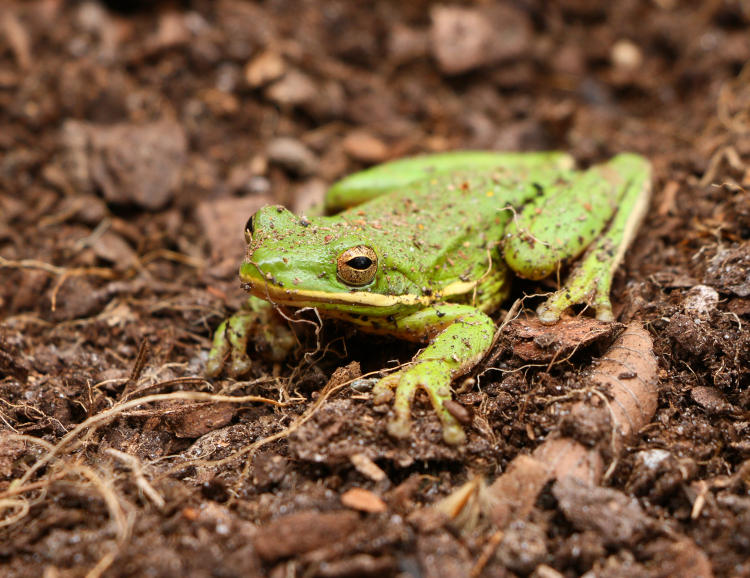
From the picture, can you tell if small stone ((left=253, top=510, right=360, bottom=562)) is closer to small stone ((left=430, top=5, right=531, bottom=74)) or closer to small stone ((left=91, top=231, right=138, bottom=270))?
small stone ((left=91, top=231, right=138, bottom=270))

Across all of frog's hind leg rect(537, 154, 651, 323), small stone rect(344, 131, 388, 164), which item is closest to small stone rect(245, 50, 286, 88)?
small stone rect(344, 131, 388, 164)

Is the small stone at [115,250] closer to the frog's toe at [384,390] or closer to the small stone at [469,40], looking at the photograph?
the frog's toe at [384,390]

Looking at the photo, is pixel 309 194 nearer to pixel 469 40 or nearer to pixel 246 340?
pixel 246 340

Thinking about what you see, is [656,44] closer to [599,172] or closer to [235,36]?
[599,172]

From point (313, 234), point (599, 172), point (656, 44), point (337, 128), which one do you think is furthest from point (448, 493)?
point (656, 44)

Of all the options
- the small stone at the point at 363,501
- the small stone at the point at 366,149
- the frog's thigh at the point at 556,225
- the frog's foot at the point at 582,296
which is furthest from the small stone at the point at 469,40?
the small stone at the point at 363,501

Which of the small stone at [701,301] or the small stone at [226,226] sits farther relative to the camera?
the small stone at [226,226]

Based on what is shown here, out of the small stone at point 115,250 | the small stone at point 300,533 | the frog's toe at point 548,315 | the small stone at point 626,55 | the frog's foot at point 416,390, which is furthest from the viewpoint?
the small stone at point 626,55
